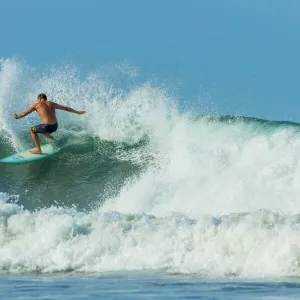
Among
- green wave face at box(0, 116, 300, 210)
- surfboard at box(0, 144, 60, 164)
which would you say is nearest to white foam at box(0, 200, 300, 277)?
green wave face at box(0, 116, 300, 210)

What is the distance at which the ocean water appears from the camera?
786 centimetres

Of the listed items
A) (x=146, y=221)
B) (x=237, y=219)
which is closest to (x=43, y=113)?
(x=146, y=221)

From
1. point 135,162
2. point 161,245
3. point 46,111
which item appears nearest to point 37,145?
point 46,111

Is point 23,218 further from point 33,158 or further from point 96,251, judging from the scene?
point 33,158

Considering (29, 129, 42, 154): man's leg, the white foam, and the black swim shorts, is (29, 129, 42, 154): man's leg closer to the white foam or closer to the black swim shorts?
the black swim shorts

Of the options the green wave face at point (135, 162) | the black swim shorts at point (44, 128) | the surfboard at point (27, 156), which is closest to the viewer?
the green wave face at point (135, 162)

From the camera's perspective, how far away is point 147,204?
42.7ft

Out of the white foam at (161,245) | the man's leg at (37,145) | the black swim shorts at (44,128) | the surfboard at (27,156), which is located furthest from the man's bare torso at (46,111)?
the white foam at (161,245)

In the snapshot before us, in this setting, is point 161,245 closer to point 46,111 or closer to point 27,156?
point 46,111

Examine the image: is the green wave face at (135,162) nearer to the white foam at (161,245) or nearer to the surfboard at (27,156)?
the surfboard at (27,156)

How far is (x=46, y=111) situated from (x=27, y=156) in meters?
1.18

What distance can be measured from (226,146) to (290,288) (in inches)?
330

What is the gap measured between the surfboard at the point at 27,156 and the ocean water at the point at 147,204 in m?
0.18

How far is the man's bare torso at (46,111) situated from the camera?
14430 mm
